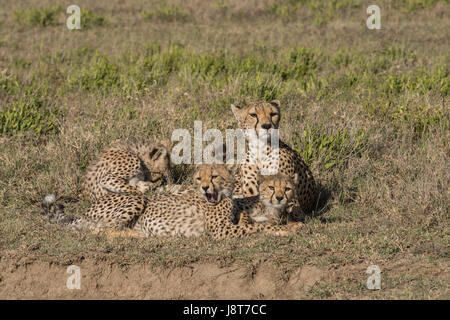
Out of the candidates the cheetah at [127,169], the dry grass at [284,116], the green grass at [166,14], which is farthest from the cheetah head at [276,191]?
the green grass at [166,14]

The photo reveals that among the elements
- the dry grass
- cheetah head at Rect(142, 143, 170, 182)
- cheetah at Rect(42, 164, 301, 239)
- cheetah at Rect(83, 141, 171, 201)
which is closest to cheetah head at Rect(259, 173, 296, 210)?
cheetah at Rect(42, 164, 301, 239)

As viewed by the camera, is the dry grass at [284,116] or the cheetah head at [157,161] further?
the cheetah head at [157,161]

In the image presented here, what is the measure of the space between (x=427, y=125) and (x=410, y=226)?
225cm

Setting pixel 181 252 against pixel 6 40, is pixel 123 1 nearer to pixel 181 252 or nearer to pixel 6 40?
pixel 6 40

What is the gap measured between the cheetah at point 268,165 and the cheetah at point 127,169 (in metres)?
1.07

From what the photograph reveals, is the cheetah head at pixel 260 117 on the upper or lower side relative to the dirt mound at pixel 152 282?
upper

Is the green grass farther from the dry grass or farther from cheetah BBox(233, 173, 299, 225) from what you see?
cheetah BBox(233, 173, 299, 225)

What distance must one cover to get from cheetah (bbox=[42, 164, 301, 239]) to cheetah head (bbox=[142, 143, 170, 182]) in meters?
1.08

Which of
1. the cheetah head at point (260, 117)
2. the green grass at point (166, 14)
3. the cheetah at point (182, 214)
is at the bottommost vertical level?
the cheetah at point (182, 214)

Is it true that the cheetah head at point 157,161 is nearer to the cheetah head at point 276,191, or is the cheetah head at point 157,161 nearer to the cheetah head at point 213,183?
the cheetah head at point 213,183

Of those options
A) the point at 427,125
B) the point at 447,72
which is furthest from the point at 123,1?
the point at 427,125

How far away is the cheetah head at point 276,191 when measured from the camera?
5.20m

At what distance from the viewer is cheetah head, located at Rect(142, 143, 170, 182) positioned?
6816 mm

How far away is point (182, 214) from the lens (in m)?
5.48
